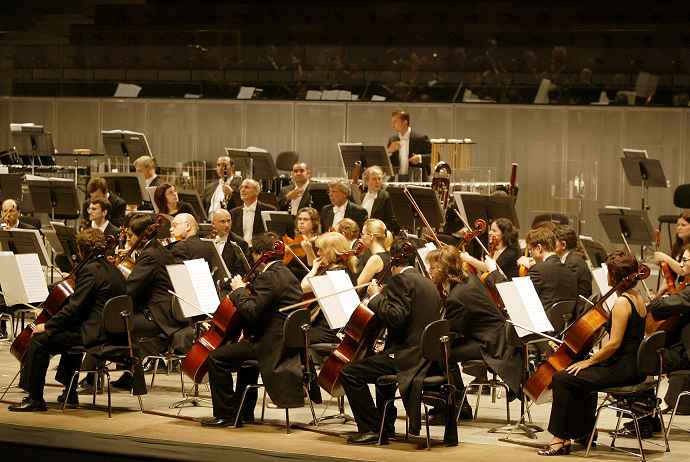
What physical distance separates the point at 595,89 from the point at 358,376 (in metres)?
8.20

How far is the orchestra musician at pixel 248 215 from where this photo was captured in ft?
35.2

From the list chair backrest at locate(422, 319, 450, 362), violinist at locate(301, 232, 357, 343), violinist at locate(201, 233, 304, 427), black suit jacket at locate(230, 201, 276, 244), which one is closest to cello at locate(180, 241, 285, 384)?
violinist at locate(201, 233, 304, 427)

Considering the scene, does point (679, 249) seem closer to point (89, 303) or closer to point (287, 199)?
point (89, 303)

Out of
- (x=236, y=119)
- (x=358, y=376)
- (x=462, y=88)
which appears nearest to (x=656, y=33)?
(x=462, y=88)

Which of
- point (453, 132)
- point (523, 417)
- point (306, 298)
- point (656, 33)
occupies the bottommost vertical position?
point (523, 417)

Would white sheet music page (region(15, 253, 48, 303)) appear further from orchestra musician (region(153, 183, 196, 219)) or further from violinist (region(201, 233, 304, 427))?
orchestra musician (region(153, 183, 196, 219))

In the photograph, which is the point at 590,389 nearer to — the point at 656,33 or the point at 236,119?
the point at 656,33

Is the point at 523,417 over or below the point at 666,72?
below

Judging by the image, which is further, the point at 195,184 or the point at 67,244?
the point at 195,184

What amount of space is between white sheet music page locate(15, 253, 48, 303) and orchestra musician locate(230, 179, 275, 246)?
2.75 meters

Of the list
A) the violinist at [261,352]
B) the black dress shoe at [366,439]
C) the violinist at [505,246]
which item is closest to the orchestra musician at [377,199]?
the violinist at [505,246]

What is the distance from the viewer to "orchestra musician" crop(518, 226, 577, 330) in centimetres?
817

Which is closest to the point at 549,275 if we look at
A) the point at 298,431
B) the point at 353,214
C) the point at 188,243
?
the point at 298,431

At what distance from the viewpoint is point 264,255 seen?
7293 mm
